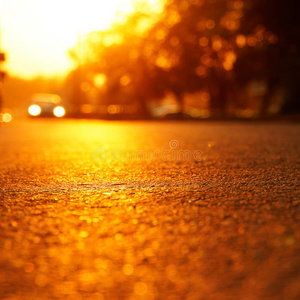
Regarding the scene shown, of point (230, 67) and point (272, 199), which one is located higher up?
point (230, 67)

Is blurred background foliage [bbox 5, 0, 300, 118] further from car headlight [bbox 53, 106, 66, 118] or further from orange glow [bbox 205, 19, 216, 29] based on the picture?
car headlight [bbox 53, 106, 66, 118]

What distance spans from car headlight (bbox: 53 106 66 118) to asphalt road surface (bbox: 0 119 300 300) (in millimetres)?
33509

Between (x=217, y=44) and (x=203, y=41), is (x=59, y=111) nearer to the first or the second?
(x=203, y=41)

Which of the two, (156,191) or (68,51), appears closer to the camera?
(156,191)

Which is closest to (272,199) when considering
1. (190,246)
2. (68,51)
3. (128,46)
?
(190,246)

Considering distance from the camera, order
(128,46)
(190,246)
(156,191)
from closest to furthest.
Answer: (190,246)
(156,191)
(128,46)

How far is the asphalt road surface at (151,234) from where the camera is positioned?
3.24 metres

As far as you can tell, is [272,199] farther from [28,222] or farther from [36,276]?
[36,276]

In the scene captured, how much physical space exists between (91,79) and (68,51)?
13.8ft

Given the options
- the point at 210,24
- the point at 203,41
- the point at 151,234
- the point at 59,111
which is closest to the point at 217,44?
the point at 203,41

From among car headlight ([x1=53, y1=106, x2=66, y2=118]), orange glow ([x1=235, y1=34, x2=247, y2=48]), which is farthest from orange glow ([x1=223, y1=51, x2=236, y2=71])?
car headlight ([x1=53, y1=106, x2=66, y2=118])

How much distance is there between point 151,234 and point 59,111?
38835mm

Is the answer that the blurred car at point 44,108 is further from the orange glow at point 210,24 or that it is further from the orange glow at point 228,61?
the orange glow at point 228,61

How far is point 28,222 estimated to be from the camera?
492 cm
